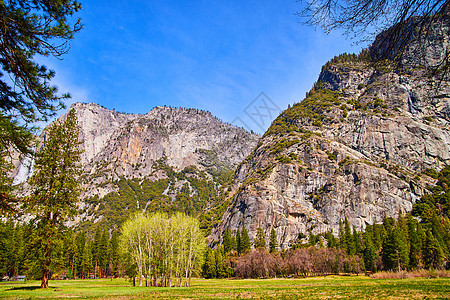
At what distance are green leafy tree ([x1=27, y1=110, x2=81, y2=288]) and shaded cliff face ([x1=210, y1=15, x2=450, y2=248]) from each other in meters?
79.6

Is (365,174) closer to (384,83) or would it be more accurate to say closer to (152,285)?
(384,83)

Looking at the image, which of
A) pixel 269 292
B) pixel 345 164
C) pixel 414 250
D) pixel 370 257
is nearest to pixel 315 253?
pixel 370 257

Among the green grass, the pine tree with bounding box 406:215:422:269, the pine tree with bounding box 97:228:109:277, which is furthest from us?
the pine tree with bounding box 97:228:109:277

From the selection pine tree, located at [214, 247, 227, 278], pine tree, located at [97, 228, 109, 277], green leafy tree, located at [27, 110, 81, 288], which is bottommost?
pine tree, located at [214, 247, 227, 278]

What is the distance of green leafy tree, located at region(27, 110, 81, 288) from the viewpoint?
25.7 metres

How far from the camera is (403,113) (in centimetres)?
13600

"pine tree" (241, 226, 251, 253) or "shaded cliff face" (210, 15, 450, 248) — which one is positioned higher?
"shaded cliff face" (210, 15, 450, 248)

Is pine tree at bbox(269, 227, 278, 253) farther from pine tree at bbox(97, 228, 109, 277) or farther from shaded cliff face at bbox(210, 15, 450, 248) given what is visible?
pine tree at bbox(97, 228, 109, 277)

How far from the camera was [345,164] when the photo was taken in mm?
113688

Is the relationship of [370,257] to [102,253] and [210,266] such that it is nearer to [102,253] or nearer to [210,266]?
[210,266]

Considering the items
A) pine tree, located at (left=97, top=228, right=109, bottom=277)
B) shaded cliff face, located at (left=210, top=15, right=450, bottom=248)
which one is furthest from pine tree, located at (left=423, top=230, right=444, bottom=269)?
pine tree, located at (left=97, top=228, right=109, bottom=277)

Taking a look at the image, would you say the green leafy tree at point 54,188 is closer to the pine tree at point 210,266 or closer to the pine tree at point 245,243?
the pine tree at point 210,266

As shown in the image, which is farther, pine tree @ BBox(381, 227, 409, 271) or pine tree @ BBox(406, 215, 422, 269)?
pine tree @ BBox(406, 215, 422, 269)

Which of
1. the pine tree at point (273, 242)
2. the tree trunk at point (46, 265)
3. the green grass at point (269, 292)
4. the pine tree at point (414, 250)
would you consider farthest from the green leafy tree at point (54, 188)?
the pine tree at point (273, 242)
